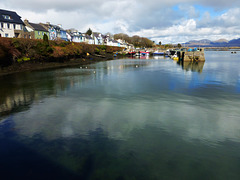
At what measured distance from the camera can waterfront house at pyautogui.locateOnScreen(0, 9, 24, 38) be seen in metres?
56.0

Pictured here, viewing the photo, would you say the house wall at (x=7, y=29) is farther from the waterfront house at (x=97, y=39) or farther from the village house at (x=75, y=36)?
the waterfront house at (x=97, y=39)

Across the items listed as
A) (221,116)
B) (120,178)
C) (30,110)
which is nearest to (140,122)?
(120,178)

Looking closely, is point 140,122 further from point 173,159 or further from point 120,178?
point 120,178

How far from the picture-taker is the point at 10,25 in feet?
192

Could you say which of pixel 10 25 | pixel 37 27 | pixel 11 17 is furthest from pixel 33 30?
pixel 10 25

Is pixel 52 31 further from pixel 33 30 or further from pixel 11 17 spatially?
pixel 11 17

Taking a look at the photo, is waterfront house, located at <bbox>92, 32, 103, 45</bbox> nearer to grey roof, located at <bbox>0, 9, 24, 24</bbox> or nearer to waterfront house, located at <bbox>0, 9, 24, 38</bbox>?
grey roof, located at <bbox>0, 9, 24, 24</bbox>

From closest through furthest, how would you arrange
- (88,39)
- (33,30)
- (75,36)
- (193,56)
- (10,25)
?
(10,25) < (33,30) < (193,56) < (75,36) < (88,39)

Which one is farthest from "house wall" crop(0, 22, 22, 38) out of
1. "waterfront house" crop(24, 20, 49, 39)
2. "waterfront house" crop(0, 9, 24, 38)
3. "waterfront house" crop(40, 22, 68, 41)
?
"waterfront house" crop(40, 22, 68, 41)

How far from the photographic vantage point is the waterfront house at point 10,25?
184 feet

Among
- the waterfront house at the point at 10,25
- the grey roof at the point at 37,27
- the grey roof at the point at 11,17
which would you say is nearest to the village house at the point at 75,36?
the grey roof at the point at 37,27

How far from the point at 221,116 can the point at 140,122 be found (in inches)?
290

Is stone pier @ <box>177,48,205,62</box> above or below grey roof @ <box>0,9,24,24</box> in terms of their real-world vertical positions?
below

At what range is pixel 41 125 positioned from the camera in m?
13.0
